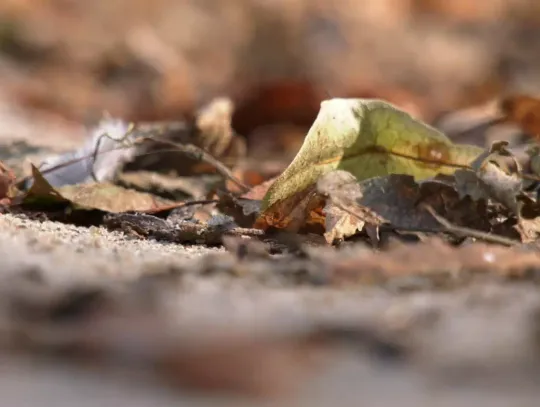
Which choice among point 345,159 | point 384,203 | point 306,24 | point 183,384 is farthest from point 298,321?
point 306,24

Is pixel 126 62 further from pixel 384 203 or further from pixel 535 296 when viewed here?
pixel 535 296

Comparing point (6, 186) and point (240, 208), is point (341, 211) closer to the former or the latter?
point (240, 208)

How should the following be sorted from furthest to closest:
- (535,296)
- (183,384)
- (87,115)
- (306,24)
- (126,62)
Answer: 1. (306,24)
2. (126,62)
3. (87,115)
4. (535,296)
5. (183,384)

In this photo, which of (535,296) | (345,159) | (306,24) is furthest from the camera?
(306,24)

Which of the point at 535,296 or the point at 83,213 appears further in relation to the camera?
the point at 83,213

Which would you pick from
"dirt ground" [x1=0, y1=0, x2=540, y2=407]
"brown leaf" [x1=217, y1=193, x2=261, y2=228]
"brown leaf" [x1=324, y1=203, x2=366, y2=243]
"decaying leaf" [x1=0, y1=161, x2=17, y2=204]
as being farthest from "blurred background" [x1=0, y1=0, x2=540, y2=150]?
"dirt ground" [x1=0, y1=0, x2=540, y2=407]

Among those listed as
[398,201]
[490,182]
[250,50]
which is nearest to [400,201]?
[398,201]

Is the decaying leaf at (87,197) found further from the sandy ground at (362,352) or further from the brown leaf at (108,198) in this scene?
the sandy ground at (362,352)

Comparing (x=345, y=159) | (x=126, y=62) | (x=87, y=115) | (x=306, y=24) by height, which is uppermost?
(x=306, y=24)
